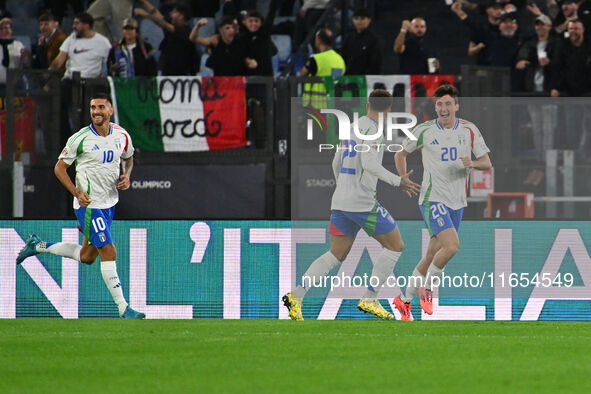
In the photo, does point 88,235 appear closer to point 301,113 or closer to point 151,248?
point 151,248

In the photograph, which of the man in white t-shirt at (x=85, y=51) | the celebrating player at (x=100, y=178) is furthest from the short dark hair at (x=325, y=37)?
the celebrating player at (x=100, y=178)

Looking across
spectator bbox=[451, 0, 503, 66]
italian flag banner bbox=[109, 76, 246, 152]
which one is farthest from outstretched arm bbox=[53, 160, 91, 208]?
spectator bbox=[451, 0, 503, 66]

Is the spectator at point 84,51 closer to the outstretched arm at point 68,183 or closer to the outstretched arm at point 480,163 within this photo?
the outstretched arm at point 68,183

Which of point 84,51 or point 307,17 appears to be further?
point 307,17

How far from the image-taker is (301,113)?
14.1 meters

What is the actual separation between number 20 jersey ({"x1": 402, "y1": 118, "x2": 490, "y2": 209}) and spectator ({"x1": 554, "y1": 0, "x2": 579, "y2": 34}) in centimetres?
508

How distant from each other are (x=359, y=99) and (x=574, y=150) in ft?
7.93

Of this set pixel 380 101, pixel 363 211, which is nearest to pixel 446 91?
pixel 380 101

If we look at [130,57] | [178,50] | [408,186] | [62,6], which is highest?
[62,6]

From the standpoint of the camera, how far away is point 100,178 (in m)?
13.0

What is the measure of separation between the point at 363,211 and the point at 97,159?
116 inches

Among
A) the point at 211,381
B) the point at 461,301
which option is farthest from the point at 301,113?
the point at 211,381

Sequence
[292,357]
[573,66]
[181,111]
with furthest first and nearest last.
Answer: [573,66], [181,111], [292,357]

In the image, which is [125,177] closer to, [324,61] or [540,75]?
[324,61]
